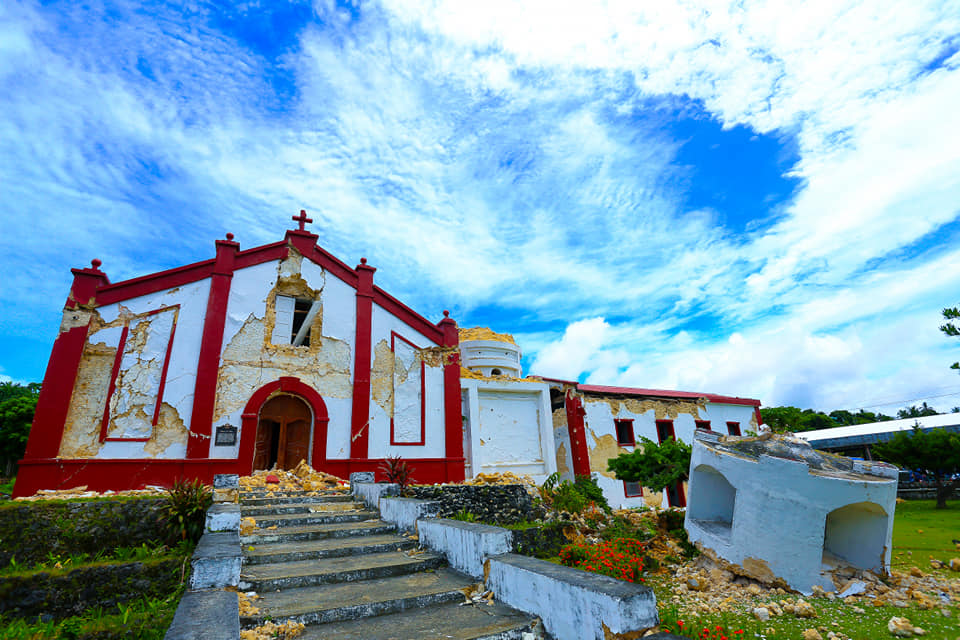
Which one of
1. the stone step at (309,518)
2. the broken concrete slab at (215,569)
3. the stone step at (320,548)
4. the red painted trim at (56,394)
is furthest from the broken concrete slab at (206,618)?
the red painted trim at (56,394)

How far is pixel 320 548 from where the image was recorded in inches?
208

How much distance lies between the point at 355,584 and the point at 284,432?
803cm

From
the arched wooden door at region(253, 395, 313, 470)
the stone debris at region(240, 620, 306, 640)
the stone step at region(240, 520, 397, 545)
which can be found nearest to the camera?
the stone debris at region(240, 620, 306, 640)

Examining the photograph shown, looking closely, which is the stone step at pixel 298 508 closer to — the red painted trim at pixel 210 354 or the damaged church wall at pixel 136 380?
the red painted trim at pixel 210 354

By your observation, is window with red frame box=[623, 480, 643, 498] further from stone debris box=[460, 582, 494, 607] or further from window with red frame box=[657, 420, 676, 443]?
stone debris box=[460, 582, 494, 607]

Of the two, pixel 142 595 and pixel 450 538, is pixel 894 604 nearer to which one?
pixel 450 538

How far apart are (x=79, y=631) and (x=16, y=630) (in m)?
0.81

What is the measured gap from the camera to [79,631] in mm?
4676

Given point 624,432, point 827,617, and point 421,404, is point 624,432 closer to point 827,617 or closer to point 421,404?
point 421,404

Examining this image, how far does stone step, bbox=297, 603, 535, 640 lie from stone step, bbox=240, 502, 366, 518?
3626 mm

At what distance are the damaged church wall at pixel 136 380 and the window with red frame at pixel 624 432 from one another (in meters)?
13.8

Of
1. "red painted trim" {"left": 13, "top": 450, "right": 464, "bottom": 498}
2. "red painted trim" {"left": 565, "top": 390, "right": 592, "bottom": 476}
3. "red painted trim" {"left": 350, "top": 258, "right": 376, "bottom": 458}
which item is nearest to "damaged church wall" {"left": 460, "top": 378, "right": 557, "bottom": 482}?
"red painted trim" {"left": 565, "top": 390, "right": 592, "bottom": 476}

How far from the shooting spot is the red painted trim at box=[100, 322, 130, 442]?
963cm

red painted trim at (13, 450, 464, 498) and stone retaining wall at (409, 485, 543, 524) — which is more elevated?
red painted trim at (13, 450, 464, 498)
